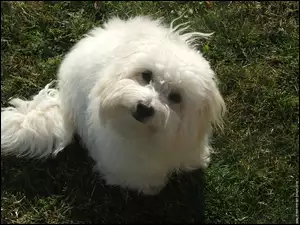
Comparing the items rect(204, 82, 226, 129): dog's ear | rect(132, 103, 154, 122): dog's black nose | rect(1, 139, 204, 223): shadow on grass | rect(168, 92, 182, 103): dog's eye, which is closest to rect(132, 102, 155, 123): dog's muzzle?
rect(132, 103, 154, 122): dog's black nose

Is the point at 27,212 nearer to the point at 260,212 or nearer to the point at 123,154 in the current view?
the point at 123,154

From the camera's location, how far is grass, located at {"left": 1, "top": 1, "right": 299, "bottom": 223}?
3.94m

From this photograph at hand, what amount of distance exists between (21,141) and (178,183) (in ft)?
3.89

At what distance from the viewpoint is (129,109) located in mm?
3170

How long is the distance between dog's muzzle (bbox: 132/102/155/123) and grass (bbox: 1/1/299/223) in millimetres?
1000

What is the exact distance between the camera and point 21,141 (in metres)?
3.94

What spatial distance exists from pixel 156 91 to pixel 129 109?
230 millimetres

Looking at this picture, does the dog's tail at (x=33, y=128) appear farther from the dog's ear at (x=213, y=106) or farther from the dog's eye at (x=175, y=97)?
the dog's ear at (x=213, y=106)

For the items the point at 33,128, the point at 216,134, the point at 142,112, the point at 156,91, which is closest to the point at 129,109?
the point at 142,112

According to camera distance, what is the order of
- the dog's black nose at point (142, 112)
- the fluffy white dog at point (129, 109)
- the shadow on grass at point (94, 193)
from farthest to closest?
the shadow on grass at point (94, 193) → the fluffy white dog at point (129, 109) → the dog's black nose at point (142, 112)

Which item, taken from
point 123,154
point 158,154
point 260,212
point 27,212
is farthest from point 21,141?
point 260,212

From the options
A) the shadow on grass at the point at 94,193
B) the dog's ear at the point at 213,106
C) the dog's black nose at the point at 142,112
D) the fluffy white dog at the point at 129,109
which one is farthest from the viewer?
the shadow on grass at the point at 94,193

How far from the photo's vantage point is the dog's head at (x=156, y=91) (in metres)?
3.18

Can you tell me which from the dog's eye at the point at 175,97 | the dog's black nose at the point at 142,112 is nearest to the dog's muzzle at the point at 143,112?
the dog's black nose at the point at 142,112
